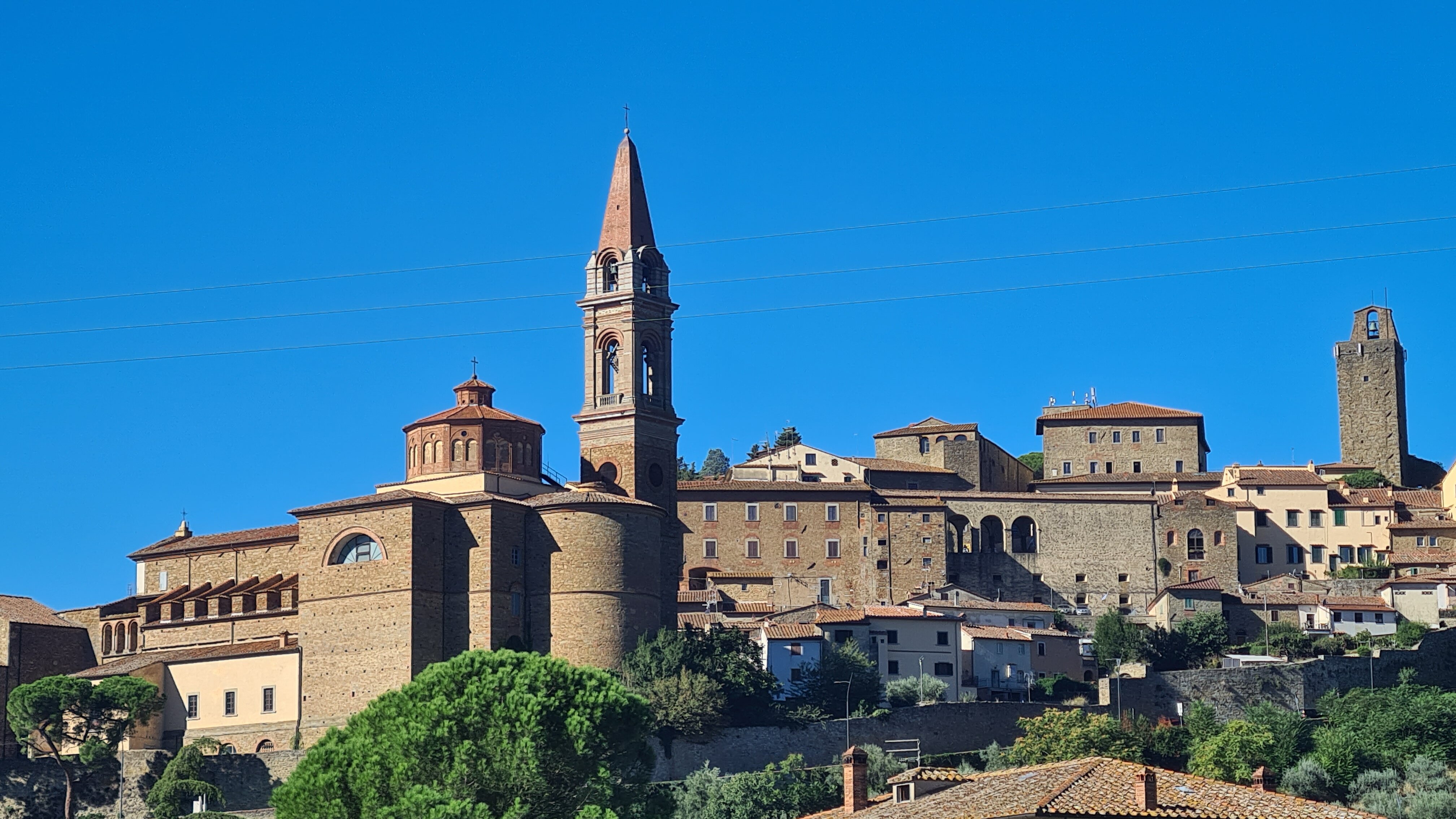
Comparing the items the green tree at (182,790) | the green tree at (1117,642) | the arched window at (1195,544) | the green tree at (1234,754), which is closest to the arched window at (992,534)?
the arched window at (1195,544)

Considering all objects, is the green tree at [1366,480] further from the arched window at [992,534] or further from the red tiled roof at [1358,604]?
the arched window at [992,534]

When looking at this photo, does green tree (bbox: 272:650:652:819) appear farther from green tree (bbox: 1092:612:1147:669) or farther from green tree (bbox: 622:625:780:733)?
green tree (bbox: 1092:612:1147:669)

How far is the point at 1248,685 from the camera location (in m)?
74.9

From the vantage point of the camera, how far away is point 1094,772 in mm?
32344

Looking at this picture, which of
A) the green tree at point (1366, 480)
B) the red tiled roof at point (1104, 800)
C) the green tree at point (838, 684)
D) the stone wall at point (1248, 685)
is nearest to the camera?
the red tiled roof at point (1104, 800)

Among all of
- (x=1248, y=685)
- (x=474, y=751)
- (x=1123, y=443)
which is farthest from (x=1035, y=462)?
(x=474, y=751)

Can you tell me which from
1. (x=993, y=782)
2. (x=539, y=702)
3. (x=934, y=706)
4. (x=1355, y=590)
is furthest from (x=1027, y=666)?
(x=993, y=782)

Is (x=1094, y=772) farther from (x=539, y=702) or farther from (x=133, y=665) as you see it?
(x=133, y=665)

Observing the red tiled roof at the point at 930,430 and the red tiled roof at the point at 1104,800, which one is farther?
the red tiled roof at the point at 930,430

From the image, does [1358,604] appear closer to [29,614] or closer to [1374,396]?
[1374,396]

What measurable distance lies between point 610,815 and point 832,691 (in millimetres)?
28493

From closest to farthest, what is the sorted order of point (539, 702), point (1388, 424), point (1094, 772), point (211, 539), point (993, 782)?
point (1094, 772), point (993, 782), point (539, 702), point (211, 539), point (1388, 424)

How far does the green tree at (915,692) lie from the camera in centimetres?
7344

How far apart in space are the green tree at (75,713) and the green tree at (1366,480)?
58590mm
